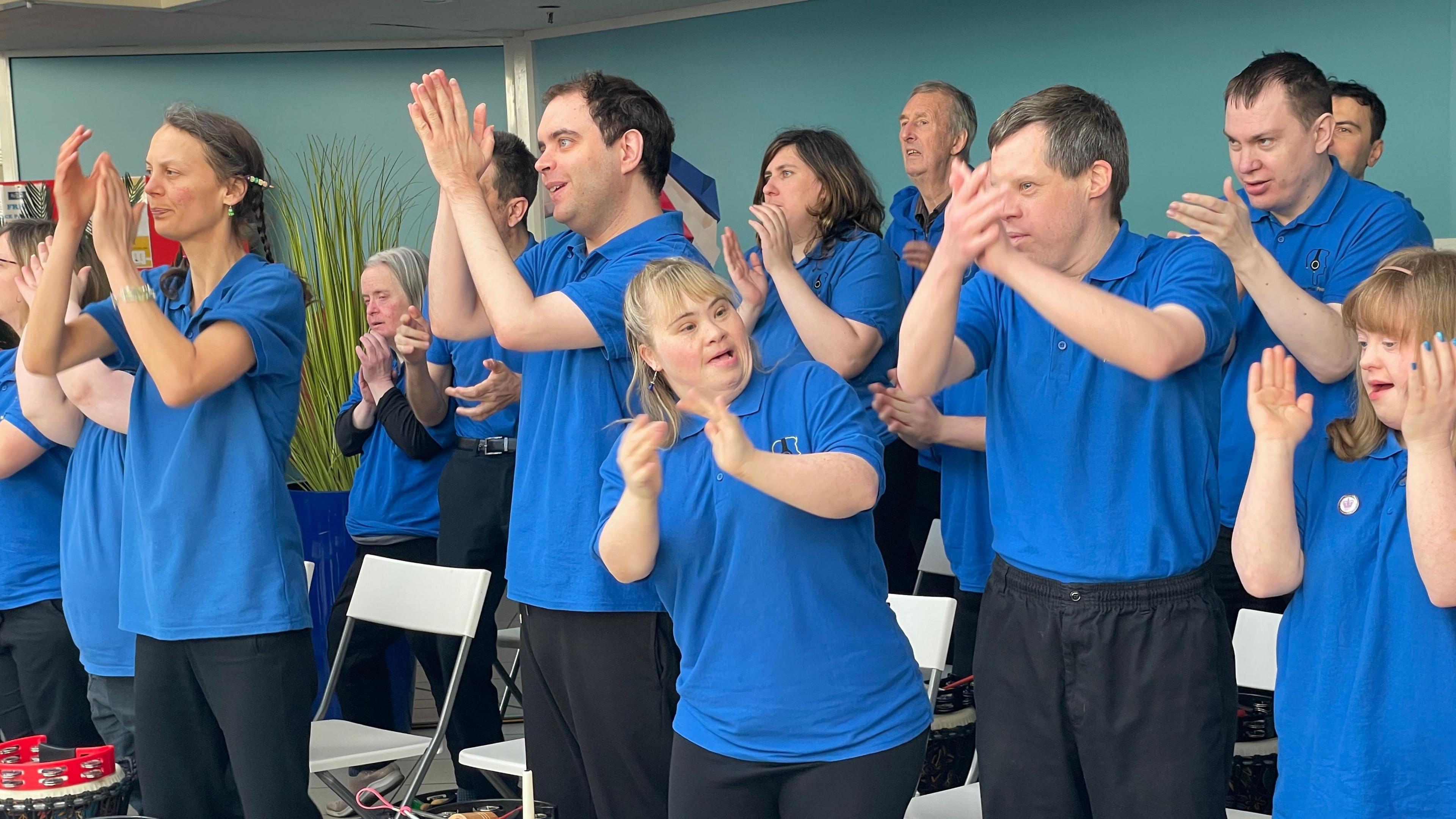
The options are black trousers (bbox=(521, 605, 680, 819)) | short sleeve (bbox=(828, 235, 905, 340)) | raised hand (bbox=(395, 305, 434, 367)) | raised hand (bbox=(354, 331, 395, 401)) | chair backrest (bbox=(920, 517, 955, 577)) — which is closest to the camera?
black trousers (bbox=(521, 605, 680, 819))

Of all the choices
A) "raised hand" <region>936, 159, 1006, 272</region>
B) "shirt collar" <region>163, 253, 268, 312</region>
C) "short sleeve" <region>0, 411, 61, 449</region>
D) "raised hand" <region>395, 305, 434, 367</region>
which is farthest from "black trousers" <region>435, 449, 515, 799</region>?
"raised hand" <region>936, 159, 1006, 272</region>

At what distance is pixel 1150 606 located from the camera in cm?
204

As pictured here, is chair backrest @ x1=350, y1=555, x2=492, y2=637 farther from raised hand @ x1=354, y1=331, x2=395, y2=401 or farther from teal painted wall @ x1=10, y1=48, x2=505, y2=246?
teal painted wall @ x1=10, y1=48, x2=505, y2=246

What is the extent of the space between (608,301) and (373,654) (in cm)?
199

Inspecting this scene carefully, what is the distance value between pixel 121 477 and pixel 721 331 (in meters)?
1.45

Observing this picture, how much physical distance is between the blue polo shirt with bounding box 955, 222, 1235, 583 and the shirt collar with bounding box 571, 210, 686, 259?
0.63 meters

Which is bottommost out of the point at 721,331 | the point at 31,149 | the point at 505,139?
the point at 721,331

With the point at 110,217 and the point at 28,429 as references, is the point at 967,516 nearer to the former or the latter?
the point at 110,217

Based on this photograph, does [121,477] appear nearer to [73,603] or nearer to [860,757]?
[73,603]

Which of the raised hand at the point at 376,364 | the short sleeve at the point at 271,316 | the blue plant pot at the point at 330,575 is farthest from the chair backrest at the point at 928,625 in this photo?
the blue plant pot at the point at 330,575

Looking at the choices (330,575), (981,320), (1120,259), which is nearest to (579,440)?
(981,320)

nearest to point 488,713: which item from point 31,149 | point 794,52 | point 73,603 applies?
point 73,603

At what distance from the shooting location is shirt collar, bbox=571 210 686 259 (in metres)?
2.55

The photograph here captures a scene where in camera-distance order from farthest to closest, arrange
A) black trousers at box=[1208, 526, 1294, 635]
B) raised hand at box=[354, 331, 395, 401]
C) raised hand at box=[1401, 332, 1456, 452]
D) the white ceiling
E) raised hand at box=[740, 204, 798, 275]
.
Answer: the white ceiling → raised hand at box=[354, 331, 395, 401] → black trousers at box=[1208, 526, 1294, 635] → raised hand at box=[740, 204, 798, 275] → raised hand at box=[1401, 332, 1456, 452]
